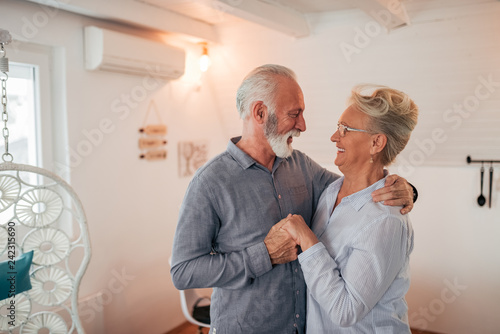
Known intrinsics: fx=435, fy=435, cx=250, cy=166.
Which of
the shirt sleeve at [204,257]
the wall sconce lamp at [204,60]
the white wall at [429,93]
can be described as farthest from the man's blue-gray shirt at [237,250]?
the wall sconce lamp at [204,60]

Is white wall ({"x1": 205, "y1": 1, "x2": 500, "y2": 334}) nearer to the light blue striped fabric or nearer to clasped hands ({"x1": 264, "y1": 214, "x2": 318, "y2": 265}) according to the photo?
the light blue striped fabric

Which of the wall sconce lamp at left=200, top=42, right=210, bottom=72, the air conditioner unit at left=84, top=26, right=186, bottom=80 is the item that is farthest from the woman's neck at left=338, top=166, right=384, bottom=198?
the wall sconce lamp at left=200, top=42, right=210, bottom=72

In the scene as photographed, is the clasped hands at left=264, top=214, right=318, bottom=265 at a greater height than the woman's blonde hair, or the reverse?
the woman's blonde hair

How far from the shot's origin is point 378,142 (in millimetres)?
1514

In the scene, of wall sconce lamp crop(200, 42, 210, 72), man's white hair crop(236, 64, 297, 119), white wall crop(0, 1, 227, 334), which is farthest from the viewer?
wall sconce lamp crop(200, 42, 210, 72)

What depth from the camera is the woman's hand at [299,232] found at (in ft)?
4.76

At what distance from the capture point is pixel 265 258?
155 centimetres

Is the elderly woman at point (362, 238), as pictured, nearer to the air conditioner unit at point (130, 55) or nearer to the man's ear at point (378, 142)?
the man's ear at point (378, 142)

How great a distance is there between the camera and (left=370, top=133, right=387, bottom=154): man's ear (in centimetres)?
151

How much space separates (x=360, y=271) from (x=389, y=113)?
0.55 m

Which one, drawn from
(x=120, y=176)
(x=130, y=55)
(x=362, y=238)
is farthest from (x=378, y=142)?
(x=120, y=176)

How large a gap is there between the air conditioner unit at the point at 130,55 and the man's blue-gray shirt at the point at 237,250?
5.17ft

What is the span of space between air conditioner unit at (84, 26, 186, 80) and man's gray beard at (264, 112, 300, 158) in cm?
164

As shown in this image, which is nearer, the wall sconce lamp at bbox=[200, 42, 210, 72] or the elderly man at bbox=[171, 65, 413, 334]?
the elderly man at bbox=[171, 65, 413, 334]
